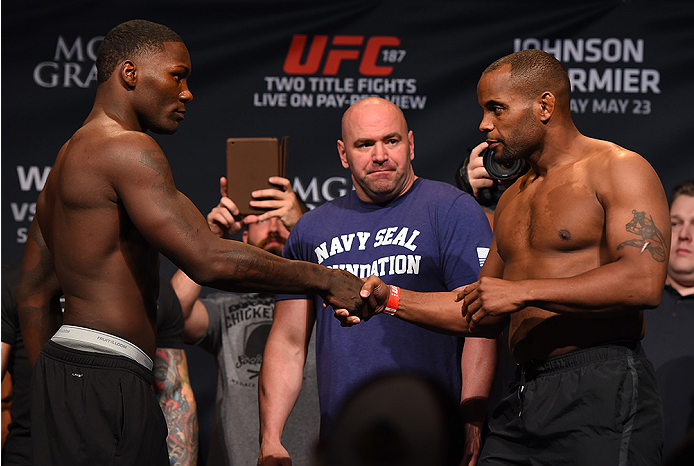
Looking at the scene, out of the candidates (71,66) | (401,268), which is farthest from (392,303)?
(71,66)

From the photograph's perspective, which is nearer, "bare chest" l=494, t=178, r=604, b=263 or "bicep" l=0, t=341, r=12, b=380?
"bare chest" l=494, t=178, r=604, b=263

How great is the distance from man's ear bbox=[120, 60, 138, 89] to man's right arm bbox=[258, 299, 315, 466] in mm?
1126

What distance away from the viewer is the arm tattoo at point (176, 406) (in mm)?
3305

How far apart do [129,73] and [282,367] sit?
1292mm

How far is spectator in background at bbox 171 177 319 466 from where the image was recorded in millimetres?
3400

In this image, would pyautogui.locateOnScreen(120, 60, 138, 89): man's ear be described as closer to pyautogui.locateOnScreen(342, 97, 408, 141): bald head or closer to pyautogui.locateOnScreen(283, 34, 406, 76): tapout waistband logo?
pyautogui.locateOnScreen(342, 97, 408, 141): bald head

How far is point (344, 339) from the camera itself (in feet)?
9.48

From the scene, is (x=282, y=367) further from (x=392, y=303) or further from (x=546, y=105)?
(x=546, y=105)

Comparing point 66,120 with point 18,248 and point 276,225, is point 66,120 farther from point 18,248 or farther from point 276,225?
point 276,225

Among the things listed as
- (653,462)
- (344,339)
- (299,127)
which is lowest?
(653,462)

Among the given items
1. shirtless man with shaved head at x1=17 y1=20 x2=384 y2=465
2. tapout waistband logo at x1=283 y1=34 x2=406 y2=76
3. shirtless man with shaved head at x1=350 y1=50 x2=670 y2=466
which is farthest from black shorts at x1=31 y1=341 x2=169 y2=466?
tapout waistband logo at x1=283 y1=34 x2=406 y2=76

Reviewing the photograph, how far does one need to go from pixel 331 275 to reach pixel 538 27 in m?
2.04

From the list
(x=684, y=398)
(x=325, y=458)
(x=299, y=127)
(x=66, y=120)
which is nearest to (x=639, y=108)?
(x=684, y=398)

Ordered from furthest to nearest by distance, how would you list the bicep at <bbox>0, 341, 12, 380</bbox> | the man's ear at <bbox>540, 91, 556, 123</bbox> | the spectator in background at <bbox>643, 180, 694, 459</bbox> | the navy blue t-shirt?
the spectator in background at <bbox>643, 180, 694, 459</bbox> → the bicep at <bbox>0, 341, 12, 380</bbox> → the navy blue t-shirt → the man's ear at <bbox>540, 91, 556, 123</bbox>
